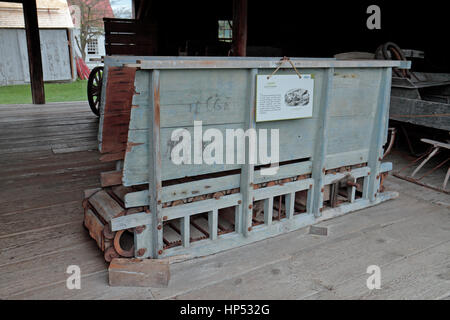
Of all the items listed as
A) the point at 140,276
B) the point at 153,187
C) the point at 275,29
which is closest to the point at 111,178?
the point at 153,187

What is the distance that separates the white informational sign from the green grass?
12907 mm

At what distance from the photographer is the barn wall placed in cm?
2070

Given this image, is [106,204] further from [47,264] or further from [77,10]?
[77,10]

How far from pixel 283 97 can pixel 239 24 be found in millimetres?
2866

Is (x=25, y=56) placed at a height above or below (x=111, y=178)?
above

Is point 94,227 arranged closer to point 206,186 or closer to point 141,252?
point 141,252

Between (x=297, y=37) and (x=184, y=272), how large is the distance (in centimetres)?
797

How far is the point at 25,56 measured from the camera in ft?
69.6

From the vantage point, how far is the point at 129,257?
2.87 metres

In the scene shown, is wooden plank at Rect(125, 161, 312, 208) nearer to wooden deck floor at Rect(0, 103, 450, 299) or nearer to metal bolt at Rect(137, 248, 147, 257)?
metal bolt at Rect(137, 248, 147, 257)

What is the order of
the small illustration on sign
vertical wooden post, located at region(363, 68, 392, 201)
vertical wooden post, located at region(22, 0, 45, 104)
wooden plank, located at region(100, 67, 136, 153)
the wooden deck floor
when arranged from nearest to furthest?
the wooden deck floor < wooden plank, located at region(100, 67, 136, 153) < the small illustration on sign < vertical wooden post, located at region(363, 68, 392, 201) < vertical wooden post, located at region(22, 0, 45, 104)

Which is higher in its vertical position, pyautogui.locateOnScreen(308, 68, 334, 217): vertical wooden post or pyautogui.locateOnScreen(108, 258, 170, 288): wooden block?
pyautogui.locateOnScreen(308, 68, 334, 217): vertical wooden post

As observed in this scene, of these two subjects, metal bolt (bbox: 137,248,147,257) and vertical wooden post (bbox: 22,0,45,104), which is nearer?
metal bolt (bbox: 137,248,147,257)

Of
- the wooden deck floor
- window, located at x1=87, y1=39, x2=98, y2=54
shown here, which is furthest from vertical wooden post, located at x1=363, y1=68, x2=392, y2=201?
window, located at x1=87, y1=39, x2=98, y2=54
